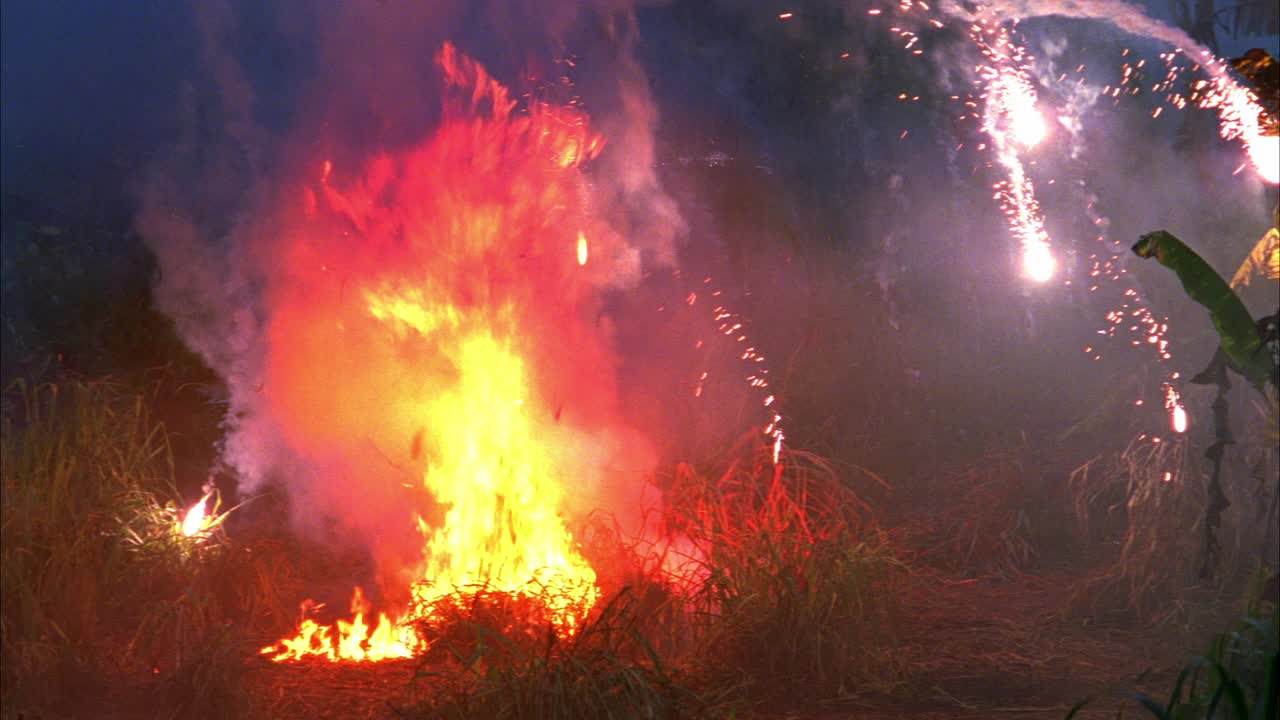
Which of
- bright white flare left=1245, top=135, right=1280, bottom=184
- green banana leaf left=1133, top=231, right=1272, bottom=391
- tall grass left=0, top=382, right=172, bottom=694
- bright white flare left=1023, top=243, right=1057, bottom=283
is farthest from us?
bright white flare left=1023, top=243, right=1057, bottom=283

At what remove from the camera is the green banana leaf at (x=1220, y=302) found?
15.8 feet

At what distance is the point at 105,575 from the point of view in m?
5.00

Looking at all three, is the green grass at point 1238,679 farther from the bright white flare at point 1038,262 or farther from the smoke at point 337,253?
the bright white flare at point 1038,262

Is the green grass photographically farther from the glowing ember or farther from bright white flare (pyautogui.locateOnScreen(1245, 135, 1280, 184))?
the glowing ember

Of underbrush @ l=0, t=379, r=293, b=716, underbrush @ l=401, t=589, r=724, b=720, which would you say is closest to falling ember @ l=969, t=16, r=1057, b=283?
underbrush @ l=401, t=589, r=724, b=720

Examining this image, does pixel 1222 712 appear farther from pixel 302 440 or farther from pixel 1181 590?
pixel 302 440

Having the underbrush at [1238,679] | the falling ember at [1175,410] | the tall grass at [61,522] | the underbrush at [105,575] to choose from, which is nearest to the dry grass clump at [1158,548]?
the falling ember at [1175,410]

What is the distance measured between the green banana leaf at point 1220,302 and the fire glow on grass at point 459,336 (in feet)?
10.2

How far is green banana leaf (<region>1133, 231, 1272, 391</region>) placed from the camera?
15.8 ft

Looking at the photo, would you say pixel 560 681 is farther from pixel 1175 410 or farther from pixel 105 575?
pixel 1175 410

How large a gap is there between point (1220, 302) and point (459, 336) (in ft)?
12.8

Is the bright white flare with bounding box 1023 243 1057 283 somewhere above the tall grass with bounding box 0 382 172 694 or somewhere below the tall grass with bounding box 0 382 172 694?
above

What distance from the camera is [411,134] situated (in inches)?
273

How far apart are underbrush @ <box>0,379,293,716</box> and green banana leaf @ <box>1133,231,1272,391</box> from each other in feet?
13.9
